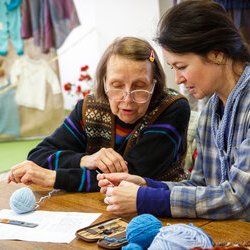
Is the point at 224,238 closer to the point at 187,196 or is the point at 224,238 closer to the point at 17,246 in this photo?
the point at 187,196

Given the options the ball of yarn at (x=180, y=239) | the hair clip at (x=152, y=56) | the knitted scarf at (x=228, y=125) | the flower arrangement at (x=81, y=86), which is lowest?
the flower arrangement at (x=81, y=86)

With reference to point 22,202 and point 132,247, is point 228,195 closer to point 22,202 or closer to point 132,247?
point 132,247

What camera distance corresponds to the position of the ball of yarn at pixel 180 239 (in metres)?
1.12

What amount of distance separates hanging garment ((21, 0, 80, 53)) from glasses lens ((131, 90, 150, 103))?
426 centimetres

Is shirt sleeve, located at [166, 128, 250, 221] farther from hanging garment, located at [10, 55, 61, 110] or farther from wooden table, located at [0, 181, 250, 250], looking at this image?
hanging garment, located at [10, 55, 61, 110]

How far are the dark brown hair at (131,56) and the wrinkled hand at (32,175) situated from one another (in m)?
0.49

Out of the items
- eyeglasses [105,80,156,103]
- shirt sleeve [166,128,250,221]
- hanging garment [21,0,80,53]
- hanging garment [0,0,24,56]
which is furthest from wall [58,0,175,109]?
shirt sleeve [166,128,250,221]

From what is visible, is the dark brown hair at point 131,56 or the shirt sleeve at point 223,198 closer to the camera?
the shirt sleeve at point 223,198

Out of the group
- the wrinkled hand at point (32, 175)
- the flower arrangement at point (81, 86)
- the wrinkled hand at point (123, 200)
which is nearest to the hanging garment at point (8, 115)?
the flower arrangement at point (81, 86)

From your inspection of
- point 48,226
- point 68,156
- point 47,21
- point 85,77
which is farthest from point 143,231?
point 47,21

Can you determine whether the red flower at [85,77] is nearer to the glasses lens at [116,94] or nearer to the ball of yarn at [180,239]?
the glasses lens at [116,94]

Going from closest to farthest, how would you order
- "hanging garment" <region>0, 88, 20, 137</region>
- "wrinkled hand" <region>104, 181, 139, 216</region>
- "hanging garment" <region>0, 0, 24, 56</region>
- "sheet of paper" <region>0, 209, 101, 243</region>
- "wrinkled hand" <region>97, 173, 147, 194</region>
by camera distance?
"sheet of paper" <region>0, 209, 101, 243</region> < "wrinkled hand" <region>104, 181, 139, 216</region> < "wrinkled hand" <region>97, 173, 147, 194</region> < "hanging garment" <region>0, 0, 24, 56</region> < "hanging garment" <region>0, 88, 20, 137</region>

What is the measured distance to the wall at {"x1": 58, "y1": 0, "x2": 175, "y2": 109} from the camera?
5.31 metres

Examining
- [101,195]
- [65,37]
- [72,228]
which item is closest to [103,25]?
[65,37]
